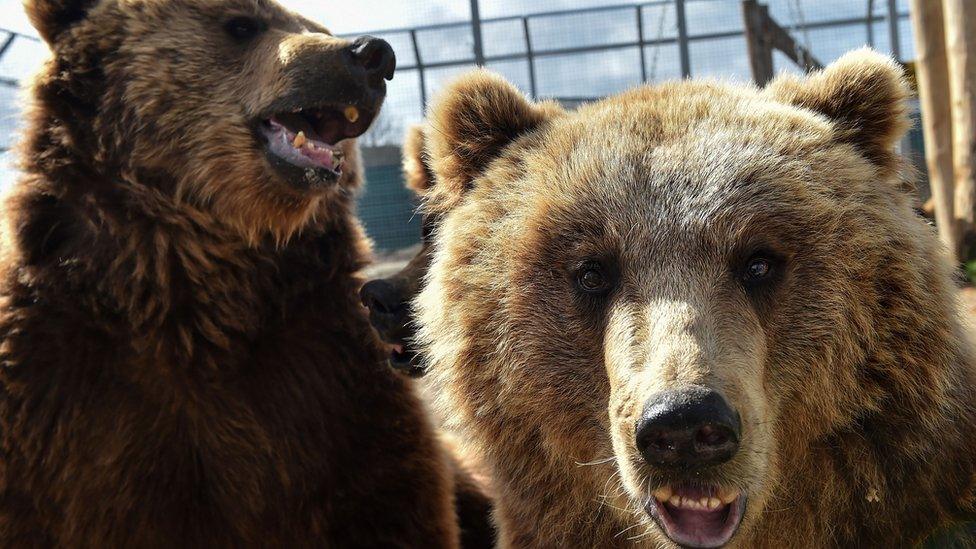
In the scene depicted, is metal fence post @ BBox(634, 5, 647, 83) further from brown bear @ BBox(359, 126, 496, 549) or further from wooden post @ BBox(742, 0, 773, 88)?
brown bear @ BBox(359, 126, 496, 549)

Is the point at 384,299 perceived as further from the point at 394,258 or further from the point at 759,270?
the point at 394,258

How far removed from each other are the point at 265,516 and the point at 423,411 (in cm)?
72

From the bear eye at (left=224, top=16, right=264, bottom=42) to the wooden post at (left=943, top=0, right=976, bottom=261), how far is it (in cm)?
621

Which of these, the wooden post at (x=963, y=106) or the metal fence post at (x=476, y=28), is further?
the metal fence post at (x=476, y=28)

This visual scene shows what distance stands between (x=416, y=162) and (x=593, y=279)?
1.87 metres

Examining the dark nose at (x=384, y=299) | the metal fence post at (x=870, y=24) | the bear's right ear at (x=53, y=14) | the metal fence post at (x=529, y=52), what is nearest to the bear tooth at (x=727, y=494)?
the dark nose at (x=384, y=299)

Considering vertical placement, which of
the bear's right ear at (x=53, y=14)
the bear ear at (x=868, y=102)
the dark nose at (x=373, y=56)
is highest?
the bear's right ear at (x=53, y=14)

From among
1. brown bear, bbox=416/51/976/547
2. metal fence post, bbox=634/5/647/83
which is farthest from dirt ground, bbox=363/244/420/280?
brown bear, bbox=416/51/976/547

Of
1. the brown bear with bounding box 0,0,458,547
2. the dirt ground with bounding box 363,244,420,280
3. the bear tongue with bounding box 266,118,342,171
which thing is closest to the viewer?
the brown bear with bounding box 0,0,458,547

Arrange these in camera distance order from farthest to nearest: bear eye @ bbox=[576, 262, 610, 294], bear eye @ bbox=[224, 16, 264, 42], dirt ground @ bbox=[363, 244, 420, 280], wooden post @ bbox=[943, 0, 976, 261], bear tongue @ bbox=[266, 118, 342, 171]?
dirt ground @ bbox=[363, 244, 420, 280] → wooden post @ bbox=[943, 0, 976, 261] → bear eye @ bbox=[224, 16, 264, 42] → bear tongue @ bbox=[266, 118, 342, 171] → bear eye @ bbox=[576, 262, 610, 294]

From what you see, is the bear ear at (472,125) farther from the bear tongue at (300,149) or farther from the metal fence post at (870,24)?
the metal fence post at (870,24)

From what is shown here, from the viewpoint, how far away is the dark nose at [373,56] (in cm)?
378

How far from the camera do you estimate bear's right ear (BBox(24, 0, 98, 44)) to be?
12.1 ft

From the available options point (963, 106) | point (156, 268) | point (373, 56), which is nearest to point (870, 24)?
point (963, 106)
